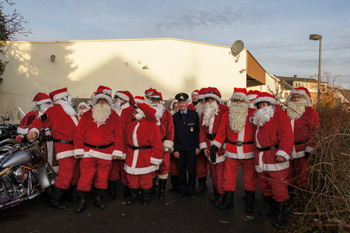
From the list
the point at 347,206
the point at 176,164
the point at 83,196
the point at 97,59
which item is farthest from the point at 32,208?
the point at 97,59

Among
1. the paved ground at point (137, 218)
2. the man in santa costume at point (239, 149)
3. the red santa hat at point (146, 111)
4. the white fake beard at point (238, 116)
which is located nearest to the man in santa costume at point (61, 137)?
the paved ground at point (137, 218)

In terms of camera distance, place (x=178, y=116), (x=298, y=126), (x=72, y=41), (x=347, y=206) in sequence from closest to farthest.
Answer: (x=347, y=206) → (x=298, y=126) → (x=178, y=116) → (x=72, y=41)

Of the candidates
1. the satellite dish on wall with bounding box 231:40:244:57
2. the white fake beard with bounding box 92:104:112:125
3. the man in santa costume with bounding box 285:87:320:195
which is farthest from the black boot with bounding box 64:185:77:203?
the satellite dish on wall with bounding box 231:40:244:57

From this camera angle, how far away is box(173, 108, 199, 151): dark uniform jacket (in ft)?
19.2

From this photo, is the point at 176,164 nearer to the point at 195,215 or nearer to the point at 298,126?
the point at 195,215

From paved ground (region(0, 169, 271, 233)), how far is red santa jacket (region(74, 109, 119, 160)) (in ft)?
3.24

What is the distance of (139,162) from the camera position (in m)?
5.21

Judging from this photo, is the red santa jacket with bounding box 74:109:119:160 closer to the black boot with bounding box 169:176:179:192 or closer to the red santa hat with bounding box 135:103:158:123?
the red santa hat with bounding box 135:103:158:123

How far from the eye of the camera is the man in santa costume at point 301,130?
493 cm

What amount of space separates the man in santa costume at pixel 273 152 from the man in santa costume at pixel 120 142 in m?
2.33

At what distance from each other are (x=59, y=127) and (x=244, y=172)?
10.7 feet

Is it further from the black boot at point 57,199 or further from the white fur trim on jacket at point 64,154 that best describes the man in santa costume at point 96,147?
the black boot at point 57,199

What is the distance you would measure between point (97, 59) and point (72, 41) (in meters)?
1.85

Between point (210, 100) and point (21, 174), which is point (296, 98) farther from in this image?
point (21, 174)
